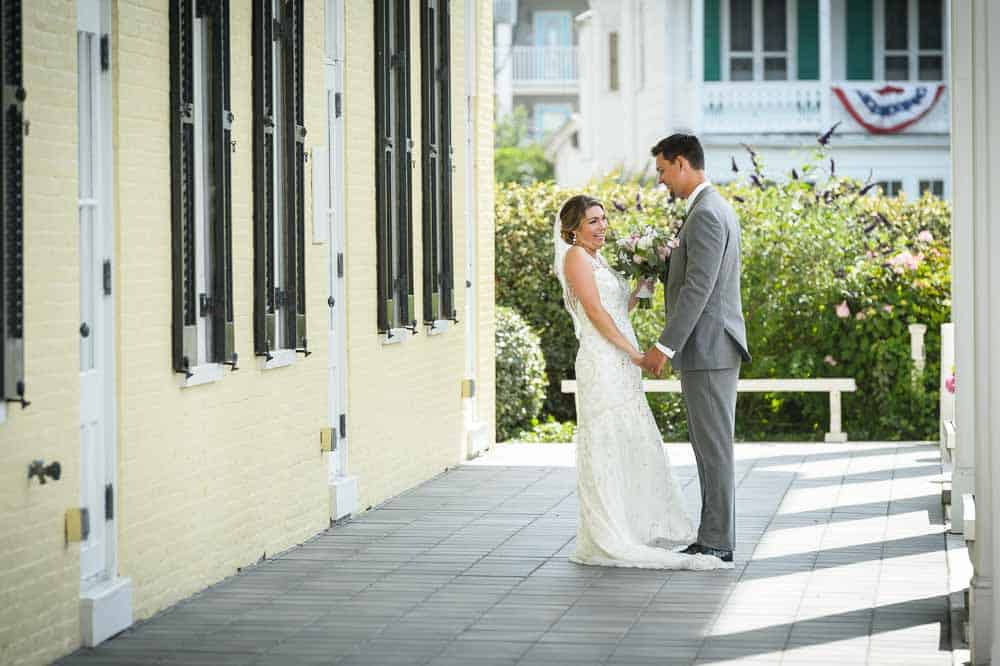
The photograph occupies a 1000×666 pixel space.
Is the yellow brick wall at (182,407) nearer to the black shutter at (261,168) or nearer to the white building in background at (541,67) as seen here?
the black shutter at (261,168)

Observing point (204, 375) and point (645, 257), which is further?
point (645, 257)

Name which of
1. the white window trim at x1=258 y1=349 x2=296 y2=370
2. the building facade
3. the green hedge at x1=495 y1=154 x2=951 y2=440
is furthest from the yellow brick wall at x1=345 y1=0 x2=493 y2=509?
the green hedge at x1=495 y1=154 x2=951 y2=440

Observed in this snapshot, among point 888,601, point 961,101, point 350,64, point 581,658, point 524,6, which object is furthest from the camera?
point 524,6

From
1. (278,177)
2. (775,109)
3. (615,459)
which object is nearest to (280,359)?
(278,177)

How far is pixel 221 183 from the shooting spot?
876 centimetres

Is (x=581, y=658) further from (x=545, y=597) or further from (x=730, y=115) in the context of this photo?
(x=730, y=115)

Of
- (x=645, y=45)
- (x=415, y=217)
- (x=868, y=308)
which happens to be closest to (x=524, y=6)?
(x=645, y=45)

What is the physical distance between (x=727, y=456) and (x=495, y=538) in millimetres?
1771

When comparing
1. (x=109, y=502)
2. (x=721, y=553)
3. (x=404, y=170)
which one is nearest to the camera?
(x=109, y=502)

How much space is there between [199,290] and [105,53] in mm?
1487

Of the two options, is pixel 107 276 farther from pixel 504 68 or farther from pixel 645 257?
pixel 504 68

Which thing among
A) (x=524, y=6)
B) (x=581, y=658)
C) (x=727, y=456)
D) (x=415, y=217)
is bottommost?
(x=581, y=658)

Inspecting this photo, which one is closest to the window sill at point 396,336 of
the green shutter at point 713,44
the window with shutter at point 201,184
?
the window with shutter at point 201,184

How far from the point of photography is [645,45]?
1253 inches
